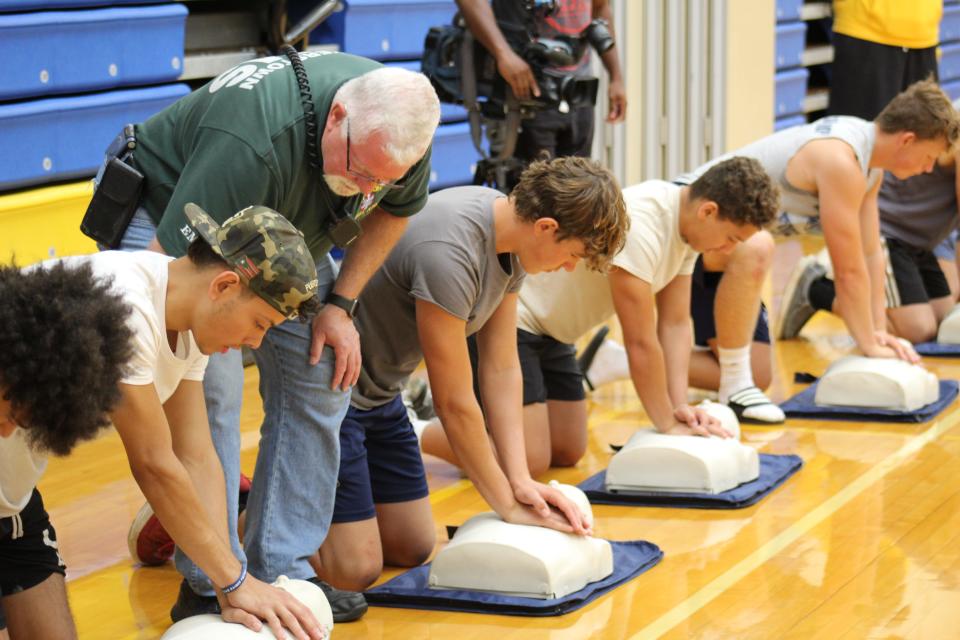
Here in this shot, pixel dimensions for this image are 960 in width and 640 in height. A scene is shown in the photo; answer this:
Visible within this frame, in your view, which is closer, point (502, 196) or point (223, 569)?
point (223, 569)

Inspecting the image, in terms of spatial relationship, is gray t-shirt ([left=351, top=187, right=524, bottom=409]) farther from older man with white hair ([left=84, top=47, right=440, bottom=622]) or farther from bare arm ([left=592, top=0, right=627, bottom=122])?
bare arm ([left=592, top=0, right=627, bottom=122])

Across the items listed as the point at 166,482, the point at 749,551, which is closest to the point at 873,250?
the point at 749,551

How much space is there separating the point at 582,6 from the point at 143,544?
2.57 metres

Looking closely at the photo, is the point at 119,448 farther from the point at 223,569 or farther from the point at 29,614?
the point at 223,569

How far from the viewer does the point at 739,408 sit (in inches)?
→ 164

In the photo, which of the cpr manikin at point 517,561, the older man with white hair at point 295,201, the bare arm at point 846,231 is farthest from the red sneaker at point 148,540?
the bare arm at point 846,231

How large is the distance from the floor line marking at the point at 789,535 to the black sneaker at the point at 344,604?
54cm

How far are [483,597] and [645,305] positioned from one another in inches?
37.9

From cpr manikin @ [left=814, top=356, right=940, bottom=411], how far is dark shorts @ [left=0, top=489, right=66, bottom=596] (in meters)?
2.57

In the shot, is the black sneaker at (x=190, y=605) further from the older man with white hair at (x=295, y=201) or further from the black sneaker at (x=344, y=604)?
the black sneaker at (x=344, y=604)

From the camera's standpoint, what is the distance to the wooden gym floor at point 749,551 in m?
2.65

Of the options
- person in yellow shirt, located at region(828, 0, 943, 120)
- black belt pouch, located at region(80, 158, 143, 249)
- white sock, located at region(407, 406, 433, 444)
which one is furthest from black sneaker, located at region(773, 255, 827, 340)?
black belt pouch, located at region(80, 158, 143, 249)

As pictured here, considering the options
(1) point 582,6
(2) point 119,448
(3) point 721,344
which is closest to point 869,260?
(3) point 721,344

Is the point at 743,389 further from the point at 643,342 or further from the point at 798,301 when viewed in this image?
the point at 798,301
